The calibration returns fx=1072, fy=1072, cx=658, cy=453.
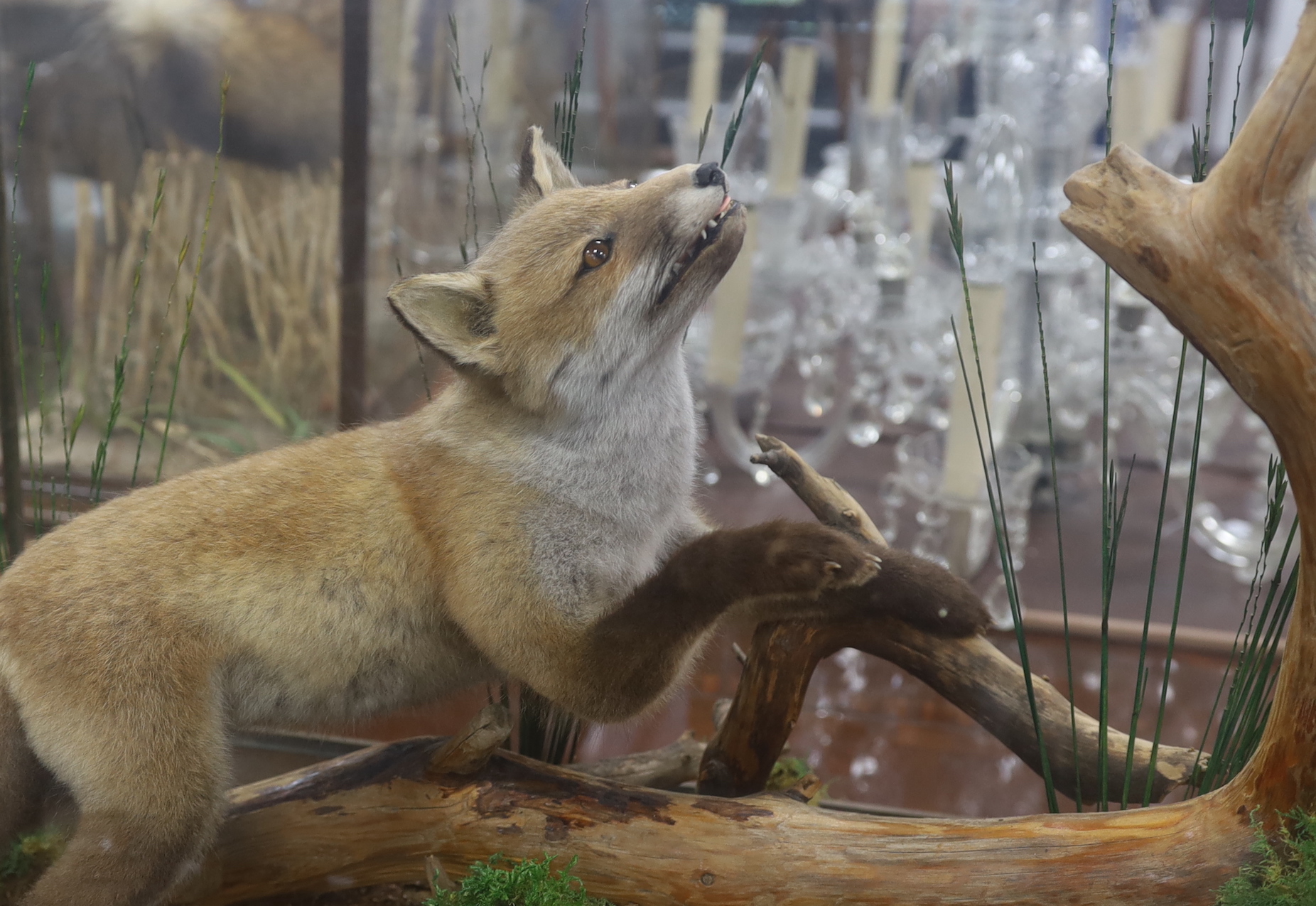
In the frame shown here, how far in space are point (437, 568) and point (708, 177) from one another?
74 centimetres

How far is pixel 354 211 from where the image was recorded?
3164 millimetres

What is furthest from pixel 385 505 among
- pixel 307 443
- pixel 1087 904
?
pixel 1087 904

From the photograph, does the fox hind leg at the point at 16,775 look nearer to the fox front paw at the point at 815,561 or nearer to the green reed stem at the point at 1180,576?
the fox front paw at the point at 815,561

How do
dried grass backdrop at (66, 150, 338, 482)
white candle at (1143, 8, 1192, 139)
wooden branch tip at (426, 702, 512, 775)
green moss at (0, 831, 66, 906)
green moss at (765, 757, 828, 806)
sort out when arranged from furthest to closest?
white candle at (1143, 8, 1192, 139) < dried grass backdrop at (66, 150, 338, 482) < green moss at (765, 757, 828, 806) < green moss at (0, 831, 66, 906) < wooden branch tip at (426, 702, 512, 775)

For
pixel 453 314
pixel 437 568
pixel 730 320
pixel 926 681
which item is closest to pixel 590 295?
pixel 453 314

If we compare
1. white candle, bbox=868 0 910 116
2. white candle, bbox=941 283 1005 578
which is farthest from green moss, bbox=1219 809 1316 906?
white candle, bbox=868 0 910 116

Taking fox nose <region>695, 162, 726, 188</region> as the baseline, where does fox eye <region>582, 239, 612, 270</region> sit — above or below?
below

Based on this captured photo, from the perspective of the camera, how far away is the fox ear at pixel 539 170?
1.92m

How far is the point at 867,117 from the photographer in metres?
4.22

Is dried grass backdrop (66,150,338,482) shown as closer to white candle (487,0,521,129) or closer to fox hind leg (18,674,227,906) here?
white candle (487,0,521,129)

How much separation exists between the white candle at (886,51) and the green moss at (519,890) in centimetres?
332

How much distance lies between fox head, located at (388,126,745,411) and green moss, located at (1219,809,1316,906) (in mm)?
1077

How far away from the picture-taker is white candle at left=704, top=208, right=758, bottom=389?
11.5 ft

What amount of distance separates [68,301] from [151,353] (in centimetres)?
29
